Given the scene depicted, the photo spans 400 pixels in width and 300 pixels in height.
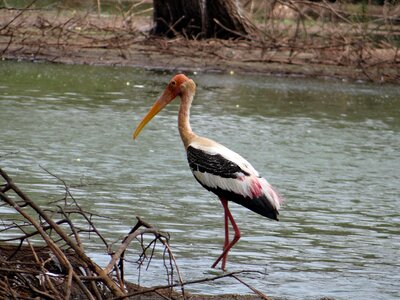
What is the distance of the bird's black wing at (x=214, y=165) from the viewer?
764cm

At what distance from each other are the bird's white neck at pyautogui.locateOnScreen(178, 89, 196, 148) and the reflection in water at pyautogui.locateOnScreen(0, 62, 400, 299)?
68 cm

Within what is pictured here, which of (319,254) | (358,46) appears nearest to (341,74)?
(358,46)

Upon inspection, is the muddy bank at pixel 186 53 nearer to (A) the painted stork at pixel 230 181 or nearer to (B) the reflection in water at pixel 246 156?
(B) the reflection in water at pixel 246 156

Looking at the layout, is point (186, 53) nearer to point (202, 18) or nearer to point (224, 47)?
point (224, 47)

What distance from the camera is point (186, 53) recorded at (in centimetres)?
1944

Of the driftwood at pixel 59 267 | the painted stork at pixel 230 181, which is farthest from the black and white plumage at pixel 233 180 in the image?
the driftwood at pixel 59 267

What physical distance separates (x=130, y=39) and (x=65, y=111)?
6.13 meters

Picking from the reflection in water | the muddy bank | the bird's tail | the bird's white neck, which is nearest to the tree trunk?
the muddy bank

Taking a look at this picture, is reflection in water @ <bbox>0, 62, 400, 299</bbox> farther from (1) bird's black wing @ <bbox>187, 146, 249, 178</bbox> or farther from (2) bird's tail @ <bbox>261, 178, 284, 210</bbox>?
(1) bird's black wing @ <bbox>187, 146, 249, 178</bbox>

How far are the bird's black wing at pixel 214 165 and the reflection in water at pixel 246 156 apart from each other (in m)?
0.54

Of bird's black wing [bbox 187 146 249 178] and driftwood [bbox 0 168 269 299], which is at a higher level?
driftwood [bbox 0 168 269 299]

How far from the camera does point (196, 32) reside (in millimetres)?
21094

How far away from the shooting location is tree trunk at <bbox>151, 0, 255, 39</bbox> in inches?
816

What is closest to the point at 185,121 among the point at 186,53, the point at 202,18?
the point at 186,53
